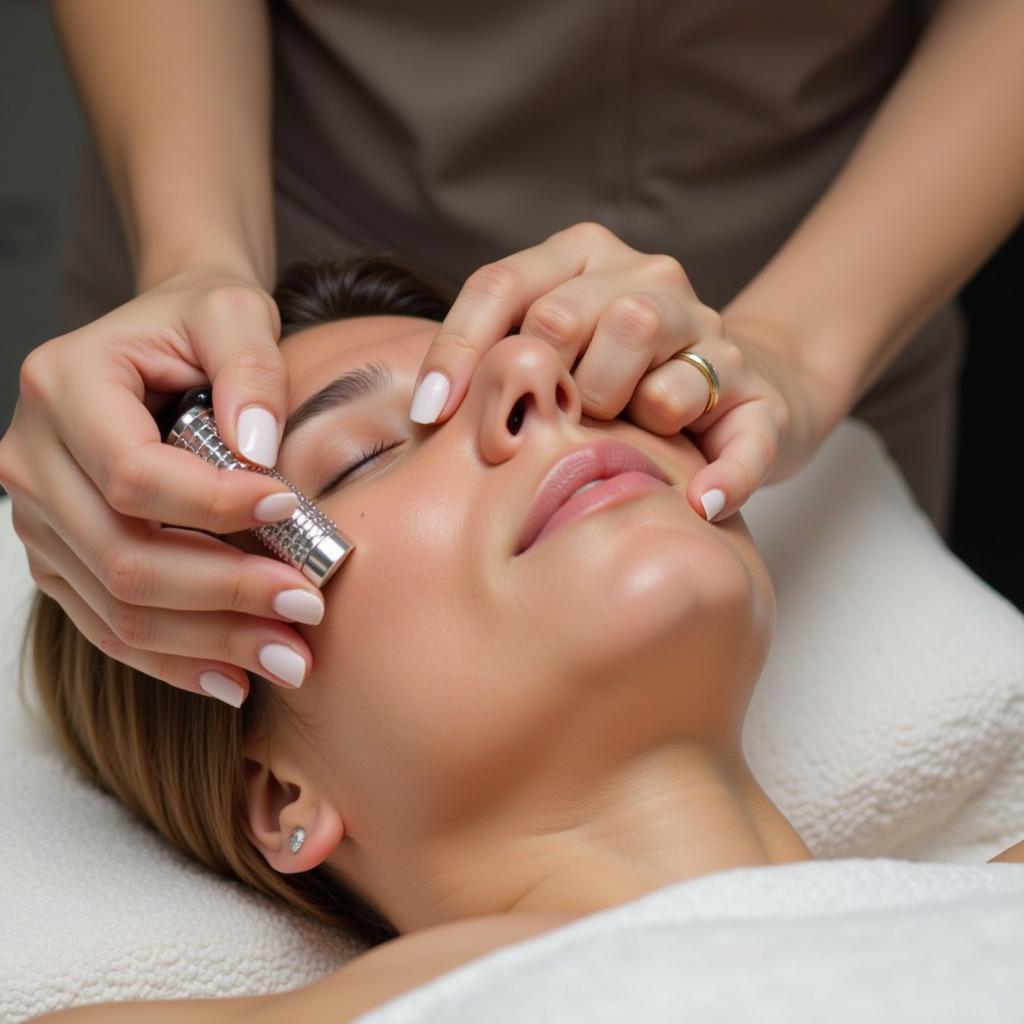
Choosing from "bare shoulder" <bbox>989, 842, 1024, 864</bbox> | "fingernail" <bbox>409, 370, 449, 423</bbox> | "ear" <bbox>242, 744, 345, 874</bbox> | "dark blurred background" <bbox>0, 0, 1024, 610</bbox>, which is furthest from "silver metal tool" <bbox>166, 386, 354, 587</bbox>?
"dark blurred background" <bbox>0, 0, 1024, 610</bbox>

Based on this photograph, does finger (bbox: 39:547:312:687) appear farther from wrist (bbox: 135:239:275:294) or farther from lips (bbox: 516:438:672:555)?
wrist (bbox: 135:239:275:294)

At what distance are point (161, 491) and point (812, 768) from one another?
783mm

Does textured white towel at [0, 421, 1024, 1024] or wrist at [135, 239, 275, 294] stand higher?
wrist at [135, 239, 275, 294]

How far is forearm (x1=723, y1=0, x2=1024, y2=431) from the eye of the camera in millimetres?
1369

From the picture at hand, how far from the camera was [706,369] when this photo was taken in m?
1.11

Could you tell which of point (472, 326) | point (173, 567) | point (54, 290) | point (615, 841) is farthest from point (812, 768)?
point (54, 290)

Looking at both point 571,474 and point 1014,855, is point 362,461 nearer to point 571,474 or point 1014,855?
point 571,474

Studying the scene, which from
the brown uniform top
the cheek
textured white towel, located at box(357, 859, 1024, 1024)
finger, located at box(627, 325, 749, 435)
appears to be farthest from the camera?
the brown uniform top

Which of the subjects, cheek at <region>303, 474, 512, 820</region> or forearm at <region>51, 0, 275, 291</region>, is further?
forearm at <region>51, 0, 275, 291</region>

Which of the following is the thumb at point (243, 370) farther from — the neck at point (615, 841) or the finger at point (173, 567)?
the neck at point (615, 841)

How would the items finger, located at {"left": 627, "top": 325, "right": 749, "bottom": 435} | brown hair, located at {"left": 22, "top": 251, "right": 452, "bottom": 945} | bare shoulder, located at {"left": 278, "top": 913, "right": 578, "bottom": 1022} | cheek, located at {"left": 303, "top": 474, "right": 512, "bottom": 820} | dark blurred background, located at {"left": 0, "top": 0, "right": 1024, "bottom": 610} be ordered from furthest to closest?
dark blurred background, located at {"left": 0, "top": 0, "right": 1024, "bottom": 610} < brown hair, located at {"left": 22, "top": 251, "right": 452, "bottom": 945} < finger, located at {"left": 627, "top": 325, "right": 749, "bottom": 435} < cheek, located at {"left": 303, "top": 474, "right": 512, "bottom": 820} < bare shoulder, located at {"left": 278, "top": 913, "right": 578, "bottom": 1022}

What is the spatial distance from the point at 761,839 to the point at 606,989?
1.13ft

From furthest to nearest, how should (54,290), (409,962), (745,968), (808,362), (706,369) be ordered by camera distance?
1. (54,290)
2. (808,362)
3. (706,369)
4. (409,962)
5. (745,968)

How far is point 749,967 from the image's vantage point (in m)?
0.77
